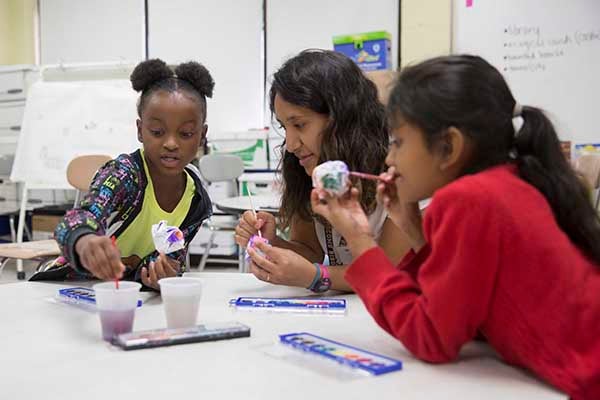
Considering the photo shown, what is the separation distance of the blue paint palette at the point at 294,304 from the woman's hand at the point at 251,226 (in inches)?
9.7

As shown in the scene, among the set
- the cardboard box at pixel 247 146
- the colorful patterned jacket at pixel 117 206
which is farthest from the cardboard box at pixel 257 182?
the colorful patterned jacket at pixel 117 206

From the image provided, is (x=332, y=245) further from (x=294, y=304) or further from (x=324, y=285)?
(x=294, y=304)

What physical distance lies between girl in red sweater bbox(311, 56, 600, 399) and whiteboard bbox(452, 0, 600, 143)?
132 inches

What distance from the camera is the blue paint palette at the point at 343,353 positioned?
0.79 metres

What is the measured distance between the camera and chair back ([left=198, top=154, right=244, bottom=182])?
4.36m

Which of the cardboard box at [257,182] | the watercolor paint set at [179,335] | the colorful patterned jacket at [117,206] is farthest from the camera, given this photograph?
the cardboard box at [257,182]

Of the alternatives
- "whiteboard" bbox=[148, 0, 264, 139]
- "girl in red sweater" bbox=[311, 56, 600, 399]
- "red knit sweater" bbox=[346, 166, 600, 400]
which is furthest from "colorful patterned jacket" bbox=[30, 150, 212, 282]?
"whiteboard" bbox=[148, 0, 264, 139]

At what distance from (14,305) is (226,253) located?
12.4 feet

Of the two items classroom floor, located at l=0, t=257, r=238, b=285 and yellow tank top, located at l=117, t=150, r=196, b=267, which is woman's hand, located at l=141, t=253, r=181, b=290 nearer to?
yellow tank top, located at l=117, t=150, r=196, b=267

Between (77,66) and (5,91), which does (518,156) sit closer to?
(77,66)

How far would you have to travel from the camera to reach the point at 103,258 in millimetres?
1023

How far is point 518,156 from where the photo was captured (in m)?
0.88

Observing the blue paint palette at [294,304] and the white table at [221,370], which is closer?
the white table at [221,370]

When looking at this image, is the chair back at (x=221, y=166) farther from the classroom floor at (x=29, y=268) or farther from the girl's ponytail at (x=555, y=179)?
the girl's ponytail at (x=555, y=179)
